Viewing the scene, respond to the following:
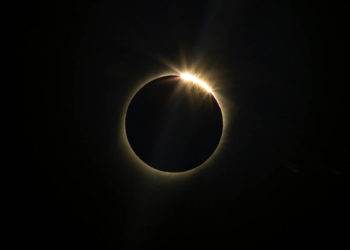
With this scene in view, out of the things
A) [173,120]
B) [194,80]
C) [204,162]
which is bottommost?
[204,162]

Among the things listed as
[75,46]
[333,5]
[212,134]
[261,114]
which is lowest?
[212,134]

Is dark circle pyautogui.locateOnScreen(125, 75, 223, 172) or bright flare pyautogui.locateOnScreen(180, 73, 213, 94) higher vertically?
bright flare pyautogui.locateOnScreen(180, 73, 213, 94)

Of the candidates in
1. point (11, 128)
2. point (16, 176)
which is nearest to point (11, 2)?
point (11, 128)

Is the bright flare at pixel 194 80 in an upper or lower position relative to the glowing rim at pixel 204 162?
upper

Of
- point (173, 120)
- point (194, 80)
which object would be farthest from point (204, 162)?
point (194, 80)

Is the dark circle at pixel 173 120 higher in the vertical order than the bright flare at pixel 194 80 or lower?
lower

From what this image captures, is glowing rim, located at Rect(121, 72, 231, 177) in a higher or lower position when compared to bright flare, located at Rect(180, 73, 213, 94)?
lower

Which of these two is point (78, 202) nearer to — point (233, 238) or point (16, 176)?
point (16, 176)

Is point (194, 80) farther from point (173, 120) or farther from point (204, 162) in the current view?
point (204, 162)
